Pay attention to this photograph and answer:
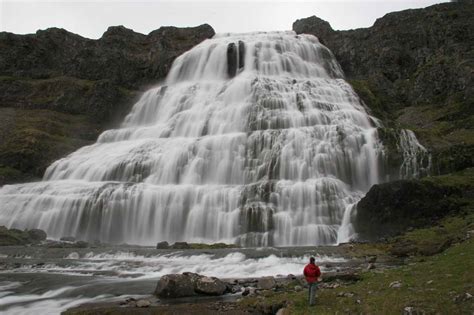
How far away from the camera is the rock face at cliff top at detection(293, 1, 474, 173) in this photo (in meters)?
53.5

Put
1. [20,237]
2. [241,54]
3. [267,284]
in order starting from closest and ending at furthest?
[267,284] → [20,237] → [241,54]

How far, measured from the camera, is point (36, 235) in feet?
123

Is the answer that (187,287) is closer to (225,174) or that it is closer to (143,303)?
(143,303)

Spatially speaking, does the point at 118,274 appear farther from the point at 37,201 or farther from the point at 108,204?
the point at 37,201

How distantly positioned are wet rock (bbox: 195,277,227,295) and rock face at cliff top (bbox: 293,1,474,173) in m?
30.9

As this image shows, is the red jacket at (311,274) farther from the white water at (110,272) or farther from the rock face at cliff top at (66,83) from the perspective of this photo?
the rock face at cliff top at (66,83)

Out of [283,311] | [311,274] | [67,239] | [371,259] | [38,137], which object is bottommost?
[283,311]

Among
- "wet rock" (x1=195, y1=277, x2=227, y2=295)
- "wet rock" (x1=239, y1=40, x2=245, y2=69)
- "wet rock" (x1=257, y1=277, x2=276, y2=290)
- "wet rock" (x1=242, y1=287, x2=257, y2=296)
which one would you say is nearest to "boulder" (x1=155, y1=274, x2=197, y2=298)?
"wet rock" (x1=195, y1=277, x2=227, y2=295)

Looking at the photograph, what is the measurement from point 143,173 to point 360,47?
161 feet

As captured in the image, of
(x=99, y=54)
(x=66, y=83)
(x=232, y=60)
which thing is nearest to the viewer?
(x=232, y=60)

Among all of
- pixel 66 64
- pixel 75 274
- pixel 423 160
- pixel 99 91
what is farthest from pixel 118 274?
pixel 66 64

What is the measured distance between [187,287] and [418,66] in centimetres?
6514

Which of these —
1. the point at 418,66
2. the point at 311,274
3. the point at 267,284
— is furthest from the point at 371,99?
the point at 311,274

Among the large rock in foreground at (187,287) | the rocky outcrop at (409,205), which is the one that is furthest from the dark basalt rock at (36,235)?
the rocky outcrop at (409,205)
